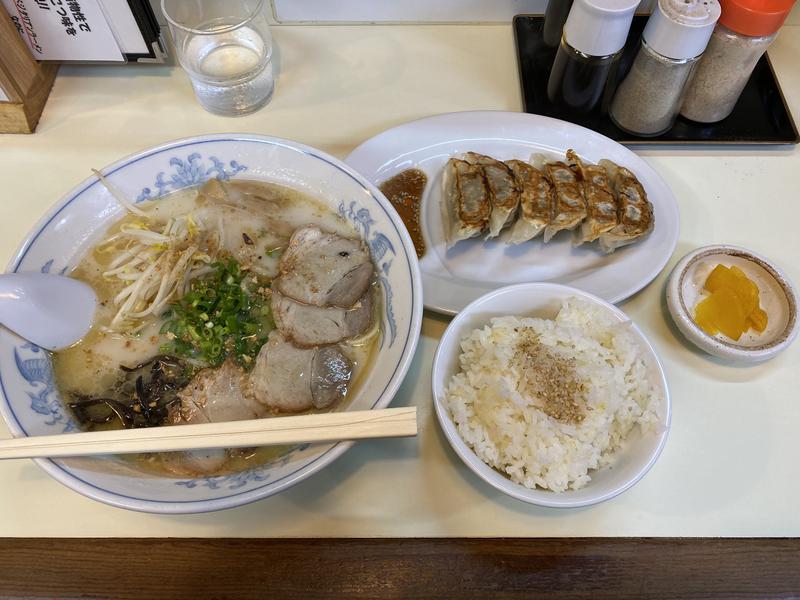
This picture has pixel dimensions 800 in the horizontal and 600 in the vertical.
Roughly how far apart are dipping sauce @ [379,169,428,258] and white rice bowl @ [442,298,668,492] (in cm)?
50

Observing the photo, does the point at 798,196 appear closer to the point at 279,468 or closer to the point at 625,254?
the point at 625,254

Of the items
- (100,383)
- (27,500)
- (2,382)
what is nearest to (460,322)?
(100,383)

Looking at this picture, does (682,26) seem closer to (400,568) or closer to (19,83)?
(400,568)

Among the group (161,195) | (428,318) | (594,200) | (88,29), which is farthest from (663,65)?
(88,29)

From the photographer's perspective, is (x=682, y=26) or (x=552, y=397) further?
(x=682, y=26)

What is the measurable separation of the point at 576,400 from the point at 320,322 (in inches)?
27.1

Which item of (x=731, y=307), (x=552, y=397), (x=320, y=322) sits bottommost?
(x=731, y=307)

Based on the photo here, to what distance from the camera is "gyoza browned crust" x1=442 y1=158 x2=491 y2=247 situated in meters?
1.72

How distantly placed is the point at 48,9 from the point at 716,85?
2315 millimetres

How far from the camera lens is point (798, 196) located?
198 centimetres

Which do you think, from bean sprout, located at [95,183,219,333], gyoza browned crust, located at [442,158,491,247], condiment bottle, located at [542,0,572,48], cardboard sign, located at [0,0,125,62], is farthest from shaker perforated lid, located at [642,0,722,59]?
cardboard sign, located at [0,0,125,62]

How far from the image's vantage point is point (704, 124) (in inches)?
81.0

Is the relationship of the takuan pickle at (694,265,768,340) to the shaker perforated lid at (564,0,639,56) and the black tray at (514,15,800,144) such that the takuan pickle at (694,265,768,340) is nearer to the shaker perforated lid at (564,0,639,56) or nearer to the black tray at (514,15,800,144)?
the black tray at (514,15,800,144)

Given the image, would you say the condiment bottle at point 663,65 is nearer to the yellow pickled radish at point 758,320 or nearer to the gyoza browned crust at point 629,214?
the gyoza browned crust at point 629,214
